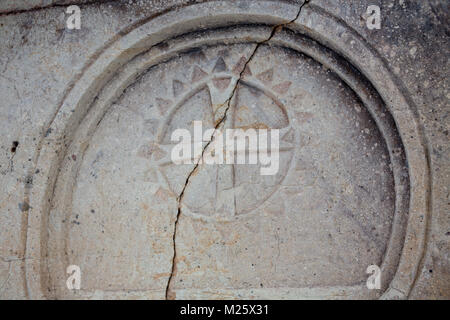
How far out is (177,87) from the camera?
2475 millimetres

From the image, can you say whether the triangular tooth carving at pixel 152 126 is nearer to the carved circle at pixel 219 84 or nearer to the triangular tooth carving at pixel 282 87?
the carved circle at pixel 219 84

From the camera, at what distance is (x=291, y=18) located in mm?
2238

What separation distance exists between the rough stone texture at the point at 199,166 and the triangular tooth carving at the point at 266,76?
0.01 m

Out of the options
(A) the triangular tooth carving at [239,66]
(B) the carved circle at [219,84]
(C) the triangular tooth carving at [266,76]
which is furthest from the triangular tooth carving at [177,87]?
(C) the triangular tooth carving at [266,76]

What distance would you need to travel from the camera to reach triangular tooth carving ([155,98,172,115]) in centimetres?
246

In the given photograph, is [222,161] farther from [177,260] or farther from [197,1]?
[197,1]

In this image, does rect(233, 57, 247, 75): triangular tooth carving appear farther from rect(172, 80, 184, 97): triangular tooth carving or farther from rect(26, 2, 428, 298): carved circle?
rect(172, 80, 184, 97): triangular tooth carving

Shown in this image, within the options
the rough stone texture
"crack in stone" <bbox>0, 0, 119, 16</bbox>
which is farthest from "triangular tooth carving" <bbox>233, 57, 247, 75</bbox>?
"crack in stone" <bbox>0, 0, 119, 16</bbox>

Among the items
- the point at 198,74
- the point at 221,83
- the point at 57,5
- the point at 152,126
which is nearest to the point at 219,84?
the point at 221,83

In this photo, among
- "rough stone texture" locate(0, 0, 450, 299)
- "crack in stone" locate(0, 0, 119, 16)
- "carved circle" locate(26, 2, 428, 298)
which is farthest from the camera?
"crack in stone" locate(0, 0, 119, 16)

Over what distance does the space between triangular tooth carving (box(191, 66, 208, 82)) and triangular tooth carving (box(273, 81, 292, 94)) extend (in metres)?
0.38

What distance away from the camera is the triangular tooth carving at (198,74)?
8.06ft

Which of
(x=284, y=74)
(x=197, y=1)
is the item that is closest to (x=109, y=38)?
(x=197, y=1)

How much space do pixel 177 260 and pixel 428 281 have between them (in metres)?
1.19
